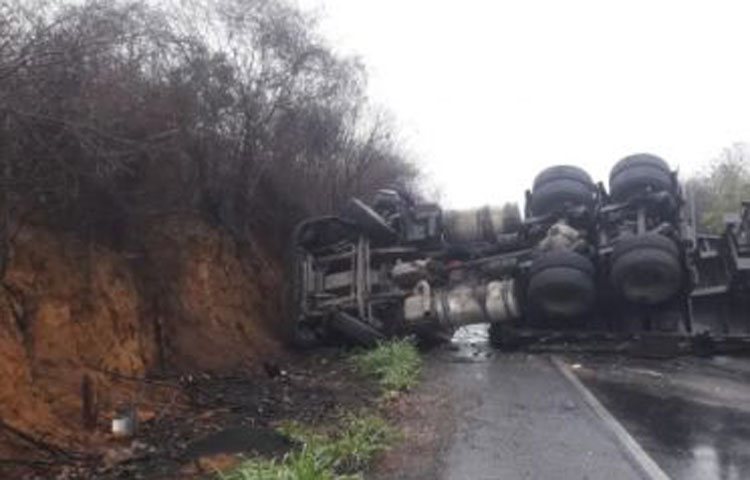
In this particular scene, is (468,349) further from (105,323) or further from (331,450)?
(331,450)

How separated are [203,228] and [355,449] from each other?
8146 millimetres

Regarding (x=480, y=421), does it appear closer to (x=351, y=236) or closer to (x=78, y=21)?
(x=78, y=21)

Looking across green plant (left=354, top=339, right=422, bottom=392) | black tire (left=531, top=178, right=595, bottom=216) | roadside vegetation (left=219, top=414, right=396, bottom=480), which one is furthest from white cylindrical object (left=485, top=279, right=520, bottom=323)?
roadside vegetation (left=219, top=414, right=396, bottom=480)

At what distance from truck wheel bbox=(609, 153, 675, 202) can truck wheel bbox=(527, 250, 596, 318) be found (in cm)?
183

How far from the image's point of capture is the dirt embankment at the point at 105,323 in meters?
9.62

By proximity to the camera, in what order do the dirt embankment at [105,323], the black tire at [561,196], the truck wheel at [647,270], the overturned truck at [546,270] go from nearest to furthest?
the dirt embankment at [105,323] < the truck wheel at [647,270] < the overturned truck at [546,270] < the black tire at [561,196]

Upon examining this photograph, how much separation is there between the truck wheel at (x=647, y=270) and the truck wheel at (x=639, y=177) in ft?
5.52

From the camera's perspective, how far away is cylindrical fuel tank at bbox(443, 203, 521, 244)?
19469mm

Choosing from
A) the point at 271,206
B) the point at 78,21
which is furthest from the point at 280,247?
the point at 78,21

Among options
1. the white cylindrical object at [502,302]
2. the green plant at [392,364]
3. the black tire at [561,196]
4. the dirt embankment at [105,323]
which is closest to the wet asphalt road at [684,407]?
the white cylindrical object at [502,302]

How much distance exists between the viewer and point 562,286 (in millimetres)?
16766

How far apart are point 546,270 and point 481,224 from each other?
9.40 feet

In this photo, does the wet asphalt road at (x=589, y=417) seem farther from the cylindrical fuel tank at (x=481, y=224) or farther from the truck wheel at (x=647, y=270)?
the cylindrical fuel tank at (x=481, y=224)

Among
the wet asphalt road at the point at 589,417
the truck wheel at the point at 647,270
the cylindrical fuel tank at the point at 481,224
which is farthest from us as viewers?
the cylindrical fuel tank at the point at 481,224
